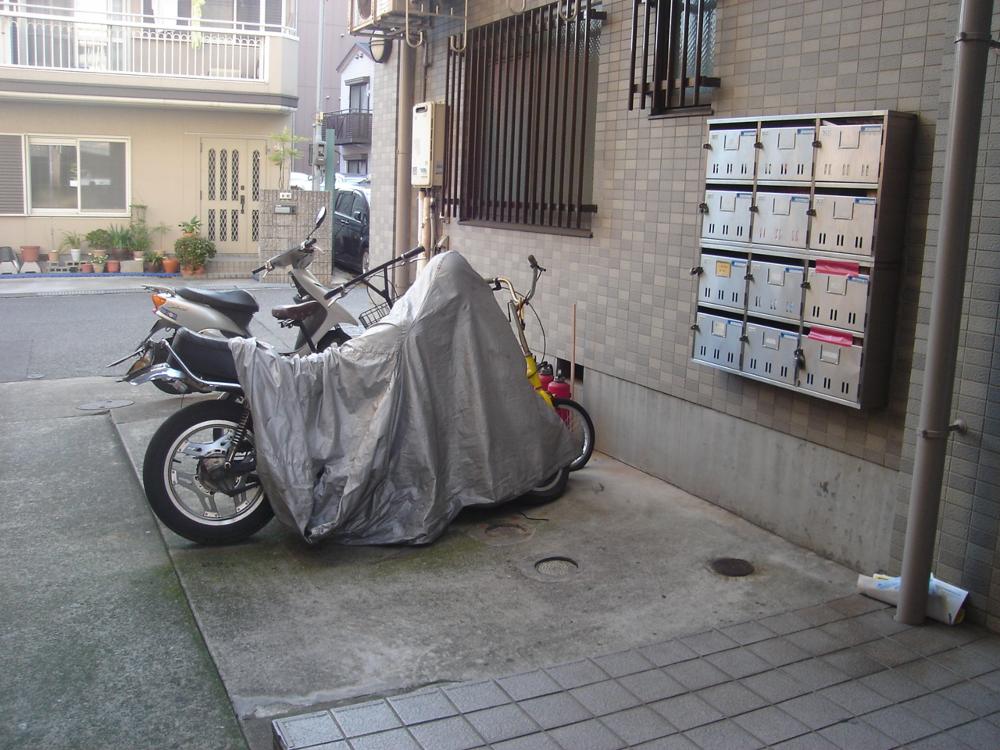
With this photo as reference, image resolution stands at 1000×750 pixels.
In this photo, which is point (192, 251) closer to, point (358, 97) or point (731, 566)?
point (731, 566)

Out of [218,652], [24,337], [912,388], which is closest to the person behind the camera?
[218,652]

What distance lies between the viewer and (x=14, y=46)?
17328 millimetres

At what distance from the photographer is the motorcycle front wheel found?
501 centimetres

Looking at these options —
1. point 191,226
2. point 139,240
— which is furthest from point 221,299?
point 139,240

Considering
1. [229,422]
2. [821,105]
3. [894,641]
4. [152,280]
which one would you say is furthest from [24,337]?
[894,641]

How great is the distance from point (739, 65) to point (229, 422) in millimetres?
3486

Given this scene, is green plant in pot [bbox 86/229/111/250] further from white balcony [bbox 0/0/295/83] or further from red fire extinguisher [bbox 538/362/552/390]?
red fire extinguisher [bbox 538/362/552/390]

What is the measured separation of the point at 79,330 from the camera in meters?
11.6

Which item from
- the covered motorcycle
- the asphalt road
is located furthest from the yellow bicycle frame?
the asphalt road

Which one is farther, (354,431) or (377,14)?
(377,14)

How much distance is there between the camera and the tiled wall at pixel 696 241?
414 cm

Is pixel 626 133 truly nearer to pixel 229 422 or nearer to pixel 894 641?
pixel 229 422

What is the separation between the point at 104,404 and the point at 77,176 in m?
11.7

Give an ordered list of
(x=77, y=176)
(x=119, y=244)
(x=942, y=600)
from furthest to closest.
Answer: (x=77, y=176) < (x=119, y=244) < (x=942, y=600)
